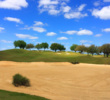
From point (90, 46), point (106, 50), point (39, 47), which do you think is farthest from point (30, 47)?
point (106, 50)

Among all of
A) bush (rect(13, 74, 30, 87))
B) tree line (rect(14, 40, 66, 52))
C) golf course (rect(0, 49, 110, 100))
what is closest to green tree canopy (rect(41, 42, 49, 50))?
tree line (rect(14, 40, 66, 52))

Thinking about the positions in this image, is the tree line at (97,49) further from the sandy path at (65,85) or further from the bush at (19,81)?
the bush at (19,81)

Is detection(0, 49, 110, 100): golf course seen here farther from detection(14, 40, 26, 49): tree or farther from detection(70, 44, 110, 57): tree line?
detection(14, 40, 26, 49): tree

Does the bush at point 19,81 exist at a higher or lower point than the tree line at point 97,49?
lower

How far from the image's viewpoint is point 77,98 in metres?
9.87

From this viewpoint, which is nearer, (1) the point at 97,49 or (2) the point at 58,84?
(2) the point at 58,84

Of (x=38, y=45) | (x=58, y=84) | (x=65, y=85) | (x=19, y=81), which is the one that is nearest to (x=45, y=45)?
(x=38, y=45)

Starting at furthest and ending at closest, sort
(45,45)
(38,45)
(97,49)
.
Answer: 1. (38,45)
2. (45,45)
3. (97,49)

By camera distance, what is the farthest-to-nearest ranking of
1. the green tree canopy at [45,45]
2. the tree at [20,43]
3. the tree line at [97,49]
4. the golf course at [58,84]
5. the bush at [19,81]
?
the green tree canopy at [45,45]
the tree at [20,43]
the tree line at [97,49]
the bush at [19,81]
the golf course at [58,84]

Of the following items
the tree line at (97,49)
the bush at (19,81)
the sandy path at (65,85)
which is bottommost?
the sandy path at (65,85)

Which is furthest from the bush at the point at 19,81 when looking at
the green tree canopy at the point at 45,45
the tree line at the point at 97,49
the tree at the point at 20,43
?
the green tree canopy at the point at 45,45

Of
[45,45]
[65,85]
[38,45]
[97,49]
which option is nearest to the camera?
[65,85]

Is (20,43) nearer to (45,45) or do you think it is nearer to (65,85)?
(45,45)

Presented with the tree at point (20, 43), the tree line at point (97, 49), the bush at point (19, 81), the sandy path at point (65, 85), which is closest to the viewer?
the sandy path at point (65, 85)
